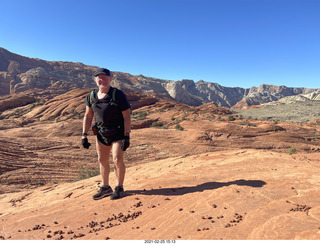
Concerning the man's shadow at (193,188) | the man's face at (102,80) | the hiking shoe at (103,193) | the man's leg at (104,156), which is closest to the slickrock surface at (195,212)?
the man's shadow at (193,188)

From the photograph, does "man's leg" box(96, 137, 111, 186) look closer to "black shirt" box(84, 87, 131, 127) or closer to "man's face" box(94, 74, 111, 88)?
"black shirt" box(84, 87, 131, 127)

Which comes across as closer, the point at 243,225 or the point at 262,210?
the point at 243,225

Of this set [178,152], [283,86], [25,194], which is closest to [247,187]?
[25,194]

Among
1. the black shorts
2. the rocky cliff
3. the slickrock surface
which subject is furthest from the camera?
the rocky cliff

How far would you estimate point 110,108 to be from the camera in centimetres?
373

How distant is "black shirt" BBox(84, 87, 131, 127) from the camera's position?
12.2 feet

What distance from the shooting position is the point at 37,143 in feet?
45.0

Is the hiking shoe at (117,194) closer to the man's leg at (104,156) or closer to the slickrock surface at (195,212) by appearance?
the slickrock surface at (195,212)

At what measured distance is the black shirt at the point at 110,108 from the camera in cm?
373

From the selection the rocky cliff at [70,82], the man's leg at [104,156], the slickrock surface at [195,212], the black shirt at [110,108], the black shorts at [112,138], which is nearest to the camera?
the slickrock surface at [195,212]

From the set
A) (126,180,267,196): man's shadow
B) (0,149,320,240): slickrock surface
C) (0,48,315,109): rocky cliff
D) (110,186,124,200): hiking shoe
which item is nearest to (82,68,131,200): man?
(110,186,124,200): hiking shoe

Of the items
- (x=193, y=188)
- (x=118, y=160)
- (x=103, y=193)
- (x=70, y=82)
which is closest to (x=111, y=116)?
(x=118, y=160)
